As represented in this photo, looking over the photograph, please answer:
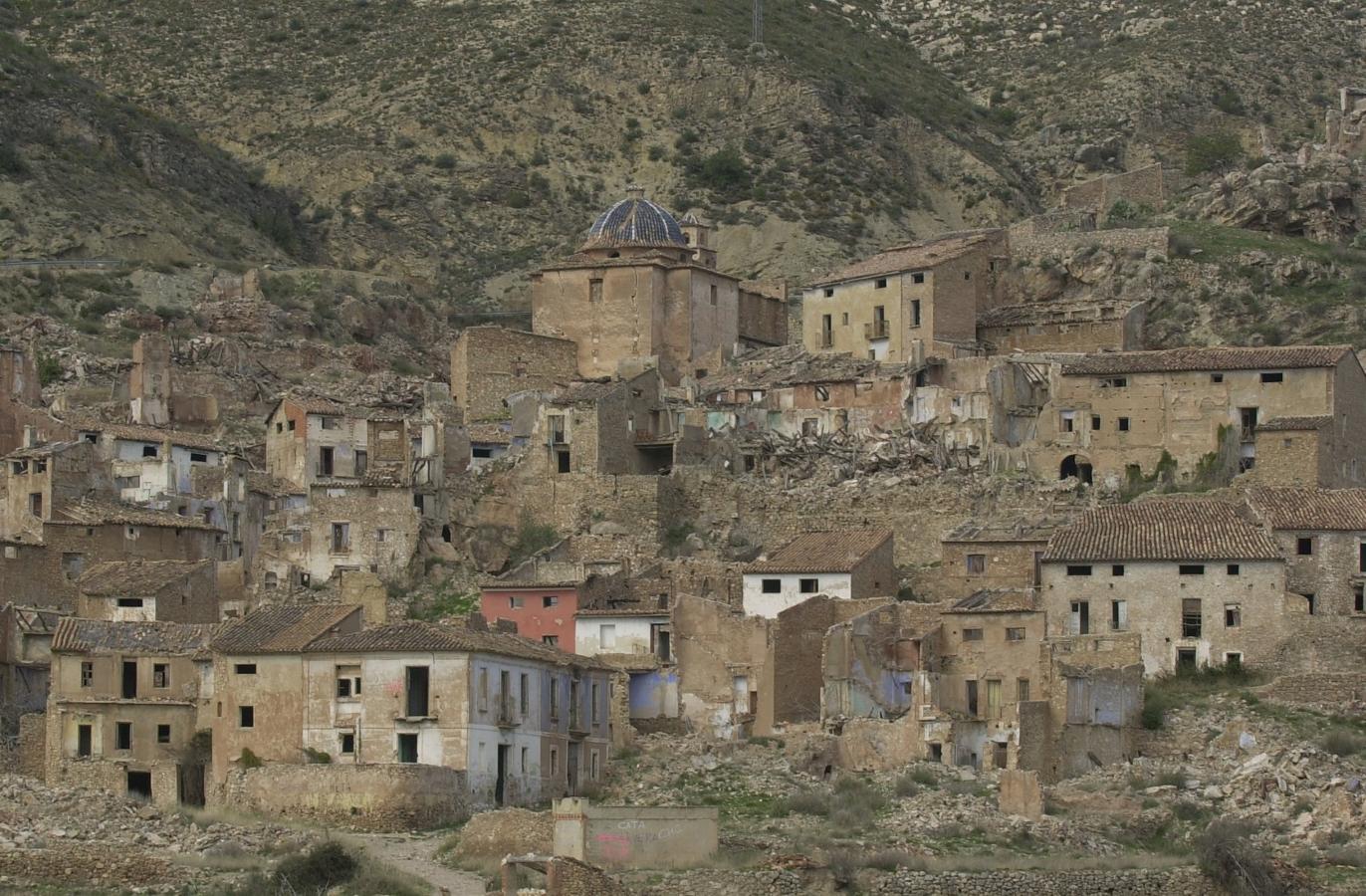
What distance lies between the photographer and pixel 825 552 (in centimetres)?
7106

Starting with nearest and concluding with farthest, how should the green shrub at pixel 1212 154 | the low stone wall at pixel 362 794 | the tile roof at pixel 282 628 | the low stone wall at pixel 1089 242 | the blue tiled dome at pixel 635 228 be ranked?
1. the low stone wall at pixel 362 794
2. the tile roof at pixel 282 628
3. the low stone wall at pixel 1089 242
4. the blue tiled dome at pixel 635 228
5. the green shrub at pixel 1212 154

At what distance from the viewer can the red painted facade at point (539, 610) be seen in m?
70.1

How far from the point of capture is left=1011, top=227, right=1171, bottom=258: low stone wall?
88.5 metres

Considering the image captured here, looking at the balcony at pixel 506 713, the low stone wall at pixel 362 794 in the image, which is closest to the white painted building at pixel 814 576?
the balcony at pixel 506 713

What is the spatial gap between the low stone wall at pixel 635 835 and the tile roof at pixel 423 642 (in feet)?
20.4

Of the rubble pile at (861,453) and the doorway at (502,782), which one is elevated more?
the rubble pile at (861,453)

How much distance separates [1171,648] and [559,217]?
166 feet

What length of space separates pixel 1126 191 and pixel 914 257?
49.5 ft

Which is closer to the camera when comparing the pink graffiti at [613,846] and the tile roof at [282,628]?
the pink graffiti at [613,846]

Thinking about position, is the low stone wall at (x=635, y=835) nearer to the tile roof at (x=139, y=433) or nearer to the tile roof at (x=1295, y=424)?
the tile roof at (x=1295, y=424)

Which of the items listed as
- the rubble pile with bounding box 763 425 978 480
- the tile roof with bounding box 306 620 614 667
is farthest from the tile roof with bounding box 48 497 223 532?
the rubble pile with bounding box 763 425 978 480

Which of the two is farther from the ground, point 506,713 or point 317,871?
point 506,713

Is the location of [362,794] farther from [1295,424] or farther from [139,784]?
[1295,424]

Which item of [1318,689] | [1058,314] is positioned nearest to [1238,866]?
[1318,689]
